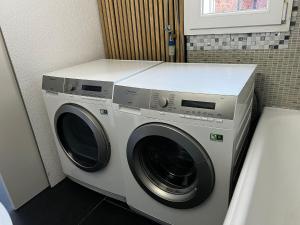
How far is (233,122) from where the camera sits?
93 cm

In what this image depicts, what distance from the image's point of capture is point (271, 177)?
107cm

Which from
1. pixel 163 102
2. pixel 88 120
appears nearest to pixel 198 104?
pixel 163 102

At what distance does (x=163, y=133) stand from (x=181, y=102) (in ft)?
0.57

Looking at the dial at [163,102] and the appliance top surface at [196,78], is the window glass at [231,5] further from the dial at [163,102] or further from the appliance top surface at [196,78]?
the dial at [163,102]

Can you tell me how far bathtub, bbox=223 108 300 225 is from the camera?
0.83m

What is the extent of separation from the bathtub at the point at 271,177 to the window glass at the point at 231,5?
2.09ft

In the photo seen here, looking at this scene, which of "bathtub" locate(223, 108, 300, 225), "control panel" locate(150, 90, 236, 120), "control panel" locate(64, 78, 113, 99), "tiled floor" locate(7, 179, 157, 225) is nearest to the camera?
"bathtub" locate(223, 108, 300, 225)

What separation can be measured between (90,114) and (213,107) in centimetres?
77

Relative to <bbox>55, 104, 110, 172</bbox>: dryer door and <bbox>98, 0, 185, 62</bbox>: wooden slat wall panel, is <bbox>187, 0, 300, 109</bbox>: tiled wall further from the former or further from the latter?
<bbox>55, 104, 110, 172</bbox>: dryer door

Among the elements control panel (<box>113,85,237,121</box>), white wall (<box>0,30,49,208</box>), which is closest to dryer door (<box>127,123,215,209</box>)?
control panel (<box>113,85,237,121</box>)

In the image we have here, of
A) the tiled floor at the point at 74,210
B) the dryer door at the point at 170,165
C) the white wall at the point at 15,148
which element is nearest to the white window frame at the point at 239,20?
the dryer door at the point at 170,165

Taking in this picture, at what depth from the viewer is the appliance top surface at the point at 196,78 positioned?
1044mm

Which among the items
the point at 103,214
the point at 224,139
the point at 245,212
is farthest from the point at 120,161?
the point at 245,212

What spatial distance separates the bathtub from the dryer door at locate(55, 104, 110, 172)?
2.75 ft
